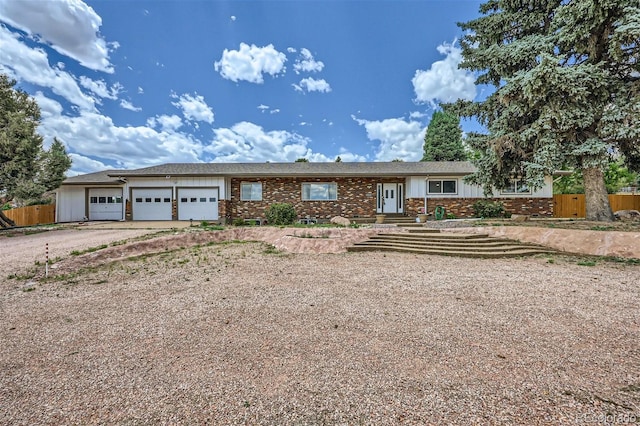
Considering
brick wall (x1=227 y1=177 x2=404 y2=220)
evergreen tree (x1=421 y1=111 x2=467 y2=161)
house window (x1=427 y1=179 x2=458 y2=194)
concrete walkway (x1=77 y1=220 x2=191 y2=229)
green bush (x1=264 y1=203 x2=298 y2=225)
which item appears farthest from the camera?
evergreen tree (x1=421 y1=111 x2=467 y2=161)

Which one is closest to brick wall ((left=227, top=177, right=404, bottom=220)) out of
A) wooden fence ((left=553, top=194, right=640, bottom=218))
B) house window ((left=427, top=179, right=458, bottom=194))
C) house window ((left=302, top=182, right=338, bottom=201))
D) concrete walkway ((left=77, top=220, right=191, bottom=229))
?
Answer: house window ((left=302, top=182, right=338, bottom=201))

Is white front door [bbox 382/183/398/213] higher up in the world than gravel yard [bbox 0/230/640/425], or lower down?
higher up

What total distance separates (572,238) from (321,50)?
52.9ft

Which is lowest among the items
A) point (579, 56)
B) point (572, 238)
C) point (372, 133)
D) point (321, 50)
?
point (572, 238)

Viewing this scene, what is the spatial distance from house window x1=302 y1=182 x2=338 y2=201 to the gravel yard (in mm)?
11054

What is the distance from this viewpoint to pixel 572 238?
838cm

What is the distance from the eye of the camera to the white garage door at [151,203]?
55.4ft

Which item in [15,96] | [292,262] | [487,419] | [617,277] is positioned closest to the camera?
[487,419]

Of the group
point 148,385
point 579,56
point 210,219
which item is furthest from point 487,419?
point 210,219

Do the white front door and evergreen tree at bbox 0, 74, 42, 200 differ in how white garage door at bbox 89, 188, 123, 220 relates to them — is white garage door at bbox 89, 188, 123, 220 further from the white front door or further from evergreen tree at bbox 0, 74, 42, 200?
the white front door

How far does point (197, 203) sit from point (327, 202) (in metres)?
7.74

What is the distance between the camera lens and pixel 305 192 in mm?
16734

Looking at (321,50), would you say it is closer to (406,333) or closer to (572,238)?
(572,238)

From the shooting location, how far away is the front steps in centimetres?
824
